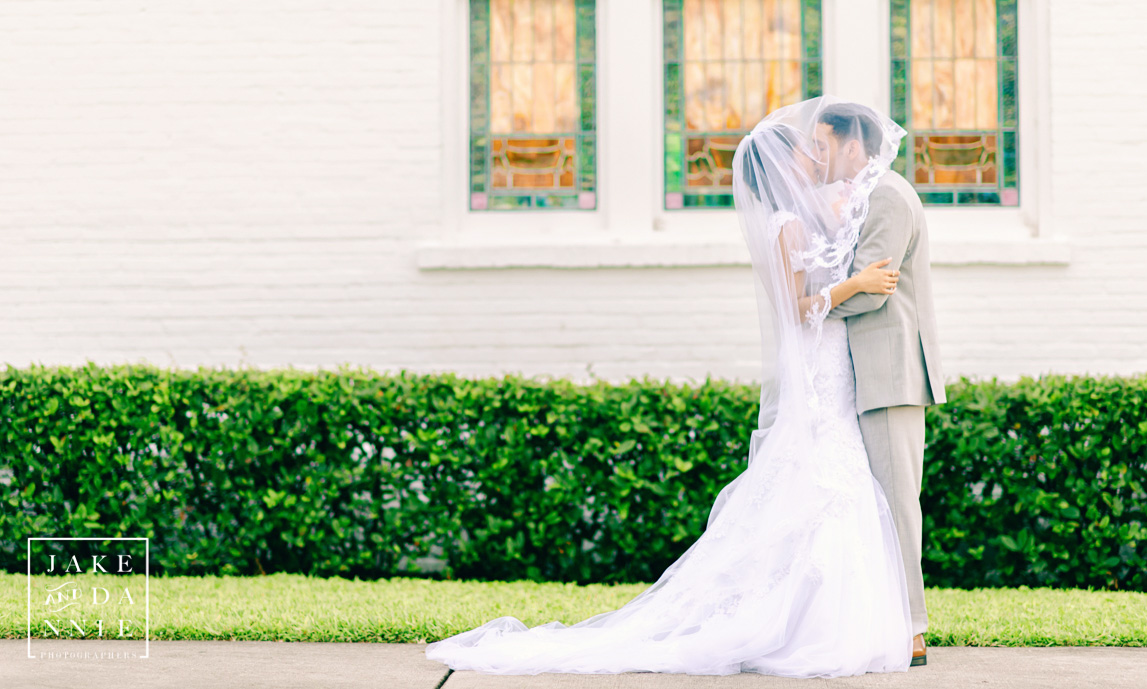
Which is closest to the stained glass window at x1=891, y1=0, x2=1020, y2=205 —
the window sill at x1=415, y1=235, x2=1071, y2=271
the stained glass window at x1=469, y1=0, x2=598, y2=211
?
the window sill at x1=415, y1=235, x2=1071, y2=271

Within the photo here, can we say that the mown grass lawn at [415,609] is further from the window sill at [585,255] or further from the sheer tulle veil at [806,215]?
the window sill at [585,255]

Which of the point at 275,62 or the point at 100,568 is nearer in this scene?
the point at 100,568

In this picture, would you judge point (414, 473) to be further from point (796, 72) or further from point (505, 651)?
point (796, 72)

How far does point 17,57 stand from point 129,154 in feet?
3.21

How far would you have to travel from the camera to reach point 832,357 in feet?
12.8

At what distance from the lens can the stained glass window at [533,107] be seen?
22.1ft

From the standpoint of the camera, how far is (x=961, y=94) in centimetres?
667

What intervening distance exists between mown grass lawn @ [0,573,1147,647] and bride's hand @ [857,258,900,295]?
151cm

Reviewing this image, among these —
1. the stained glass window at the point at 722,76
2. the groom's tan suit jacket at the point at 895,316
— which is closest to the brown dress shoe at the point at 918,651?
the groom's tan suit jacket at the point at 895,316

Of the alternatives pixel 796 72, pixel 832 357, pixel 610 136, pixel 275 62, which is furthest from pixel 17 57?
pixel 832 357

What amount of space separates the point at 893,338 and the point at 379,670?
2.27 m

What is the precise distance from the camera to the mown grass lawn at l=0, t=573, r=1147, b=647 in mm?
4215

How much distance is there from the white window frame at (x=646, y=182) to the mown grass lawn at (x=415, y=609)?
223cm

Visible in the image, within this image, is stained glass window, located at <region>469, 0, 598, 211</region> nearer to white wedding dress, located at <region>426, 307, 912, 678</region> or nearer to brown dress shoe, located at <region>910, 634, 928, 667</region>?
white wedding dress, located at <region>426, 307, 912, 678</region>
